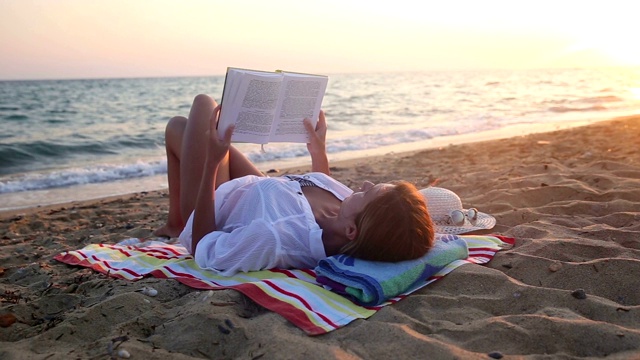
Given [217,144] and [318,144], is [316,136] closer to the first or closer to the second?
[318,144]

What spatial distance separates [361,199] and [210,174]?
2.85ft

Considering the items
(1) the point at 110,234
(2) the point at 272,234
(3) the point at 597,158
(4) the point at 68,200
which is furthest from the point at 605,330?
(4) the point at 68,200

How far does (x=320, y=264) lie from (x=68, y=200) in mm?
4672

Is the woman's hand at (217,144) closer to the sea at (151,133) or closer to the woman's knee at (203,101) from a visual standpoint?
the woman's knee at (203,101)

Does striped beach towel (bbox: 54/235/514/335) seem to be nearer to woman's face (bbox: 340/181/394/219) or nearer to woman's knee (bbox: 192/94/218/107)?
woman's face (bbox: 340/181/394/219)

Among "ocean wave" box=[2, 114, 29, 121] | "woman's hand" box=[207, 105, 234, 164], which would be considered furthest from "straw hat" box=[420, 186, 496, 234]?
"ocean wave" box=[2, 114, 29, 121]

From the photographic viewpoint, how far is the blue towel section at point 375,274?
263 cm

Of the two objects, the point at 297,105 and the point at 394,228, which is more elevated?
the point at 297,105

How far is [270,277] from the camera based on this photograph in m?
2.89

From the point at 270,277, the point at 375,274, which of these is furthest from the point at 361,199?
the point at 270,277

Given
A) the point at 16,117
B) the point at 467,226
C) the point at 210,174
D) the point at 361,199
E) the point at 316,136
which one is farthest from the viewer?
the point at 16,117

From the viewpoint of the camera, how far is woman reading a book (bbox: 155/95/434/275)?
270cm

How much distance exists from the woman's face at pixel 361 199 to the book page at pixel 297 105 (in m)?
0.77

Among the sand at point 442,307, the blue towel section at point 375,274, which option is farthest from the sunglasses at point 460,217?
the blue towel section at point 375,274
